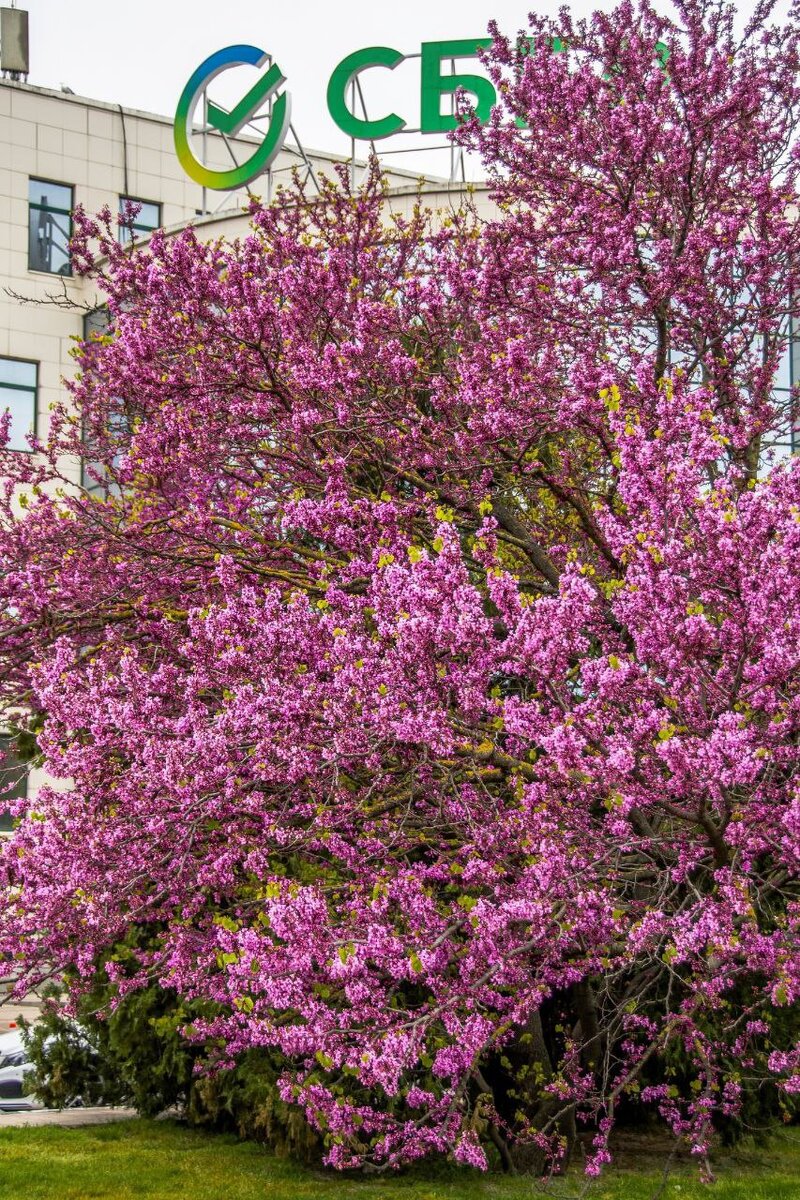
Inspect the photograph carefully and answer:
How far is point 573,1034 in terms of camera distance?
1062 centimetres

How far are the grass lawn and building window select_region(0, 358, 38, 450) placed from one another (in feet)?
69.2

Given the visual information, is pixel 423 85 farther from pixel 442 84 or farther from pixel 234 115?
pixel 234 115

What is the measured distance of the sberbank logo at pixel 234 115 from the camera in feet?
86.5

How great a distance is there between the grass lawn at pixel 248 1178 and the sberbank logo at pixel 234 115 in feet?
65.5

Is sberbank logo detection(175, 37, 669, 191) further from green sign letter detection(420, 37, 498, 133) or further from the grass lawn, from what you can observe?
the grass lawn

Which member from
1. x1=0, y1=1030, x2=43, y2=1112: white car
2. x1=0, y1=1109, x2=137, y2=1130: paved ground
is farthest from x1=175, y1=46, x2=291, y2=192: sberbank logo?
x1=0, y1=1109, x2=137, y2=1130: paved ground

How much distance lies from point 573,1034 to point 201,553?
4.97m

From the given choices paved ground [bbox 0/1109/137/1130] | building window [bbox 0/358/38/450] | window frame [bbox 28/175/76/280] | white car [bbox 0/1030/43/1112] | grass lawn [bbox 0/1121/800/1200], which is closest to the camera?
grass lawn [bbox 0/1121/800/1200]

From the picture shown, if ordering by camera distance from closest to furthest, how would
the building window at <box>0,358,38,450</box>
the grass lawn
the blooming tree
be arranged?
1. the blooming tree
2. the grass lawn
3. the building window at <box>0,358,38,450</box>

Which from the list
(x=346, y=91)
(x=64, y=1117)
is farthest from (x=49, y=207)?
(x=64, y=1117)

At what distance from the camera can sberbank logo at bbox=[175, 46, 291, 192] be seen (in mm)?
26359

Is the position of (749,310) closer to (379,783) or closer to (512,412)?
(512,412)

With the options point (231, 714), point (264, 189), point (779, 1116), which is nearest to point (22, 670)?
point (231, 714)

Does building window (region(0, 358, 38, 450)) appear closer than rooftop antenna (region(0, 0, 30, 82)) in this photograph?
Yes
